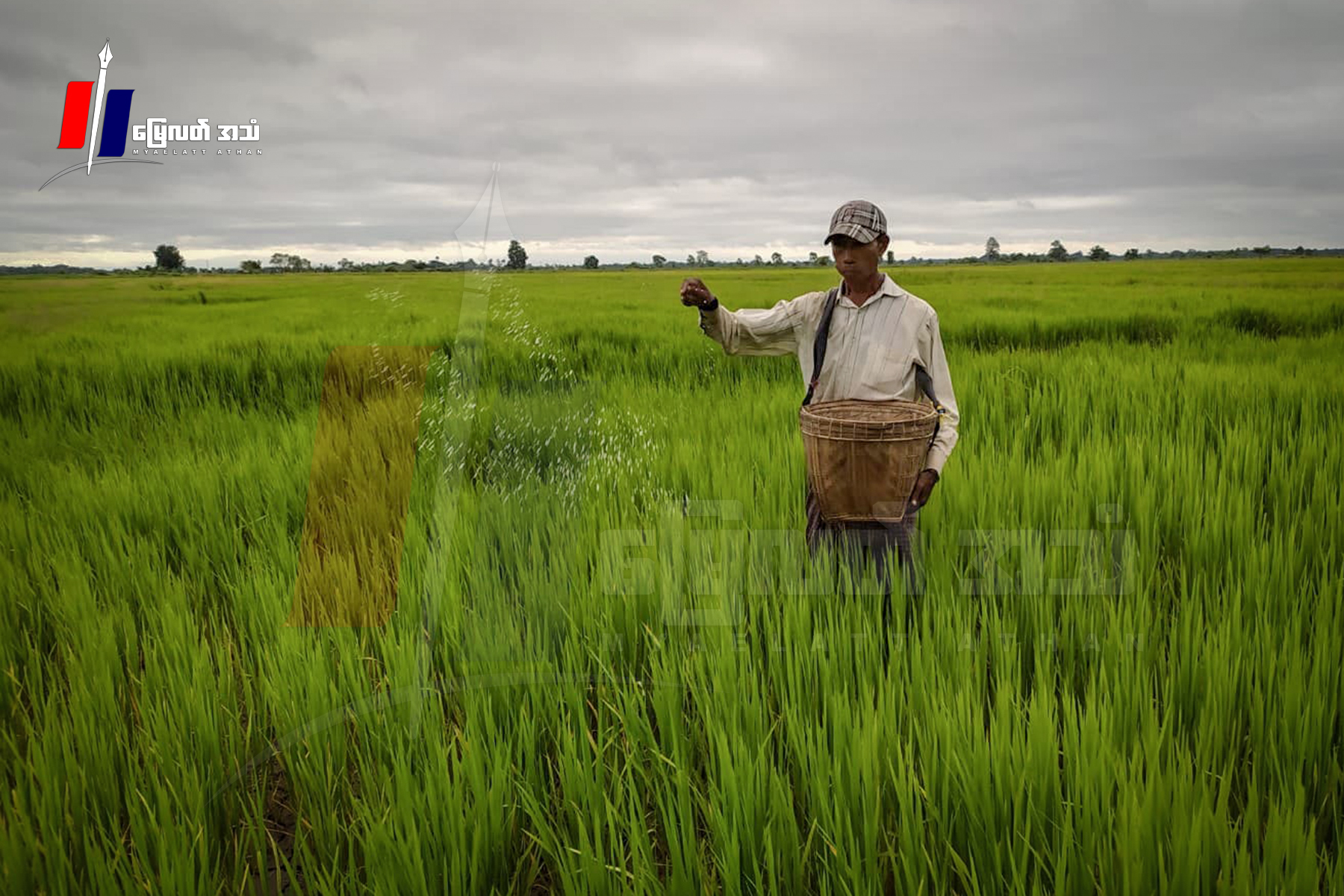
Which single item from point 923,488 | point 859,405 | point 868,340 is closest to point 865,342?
point 868,340

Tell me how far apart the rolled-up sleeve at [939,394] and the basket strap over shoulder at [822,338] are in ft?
1.02

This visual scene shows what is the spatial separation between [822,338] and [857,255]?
29 cm

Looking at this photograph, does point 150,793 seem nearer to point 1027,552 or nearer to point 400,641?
point 400,641

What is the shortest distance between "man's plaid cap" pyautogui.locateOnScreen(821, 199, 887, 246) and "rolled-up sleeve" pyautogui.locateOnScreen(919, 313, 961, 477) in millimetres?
331

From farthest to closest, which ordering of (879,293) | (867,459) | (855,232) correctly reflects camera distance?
(879,293), (855,232), (867,459)

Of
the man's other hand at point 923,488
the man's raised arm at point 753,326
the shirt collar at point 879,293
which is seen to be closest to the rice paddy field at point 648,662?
the man's other hand at point 923,488

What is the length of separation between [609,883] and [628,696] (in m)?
0.50

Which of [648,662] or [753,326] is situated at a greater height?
[753,326]

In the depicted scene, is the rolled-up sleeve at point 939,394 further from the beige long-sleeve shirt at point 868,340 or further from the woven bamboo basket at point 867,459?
the woven bamboo basket at point 867,459

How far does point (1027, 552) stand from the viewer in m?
2.44

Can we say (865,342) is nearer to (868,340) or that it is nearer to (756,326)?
(868,340)

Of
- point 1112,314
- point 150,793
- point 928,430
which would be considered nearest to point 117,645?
point 150,793

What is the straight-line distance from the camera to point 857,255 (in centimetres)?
217

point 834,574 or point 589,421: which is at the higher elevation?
point 589,421
